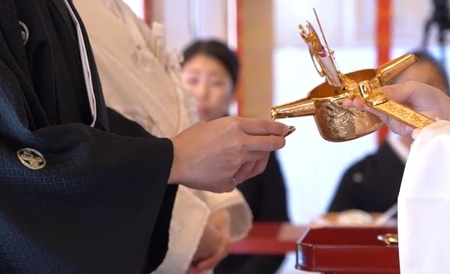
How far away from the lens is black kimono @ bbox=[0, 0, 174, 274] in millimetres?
673

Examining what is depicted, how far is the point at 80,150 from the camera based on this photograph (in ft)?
2.28

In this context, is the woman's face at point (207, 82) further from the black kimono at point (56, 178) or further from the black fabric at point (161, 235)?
the black kimono at point (56, 178)

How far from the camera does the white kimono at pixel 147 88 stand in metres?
0.97

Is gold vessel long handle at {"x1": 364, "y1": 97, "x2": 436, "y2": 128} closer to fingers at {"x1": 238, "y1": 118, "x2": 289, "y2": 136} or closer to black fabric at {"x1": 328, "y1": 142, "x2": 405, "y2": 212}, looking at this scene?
fingers at {"x1": 238, "y1": 118, "x2": 289, "y2": 136}

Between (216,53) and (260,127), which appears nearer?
(260,127)

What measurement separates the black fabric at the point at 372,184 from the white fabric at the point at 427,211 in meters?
1.33

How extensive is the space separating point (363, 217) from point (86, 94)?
1017mm

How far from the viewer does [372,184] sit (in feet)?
6.62

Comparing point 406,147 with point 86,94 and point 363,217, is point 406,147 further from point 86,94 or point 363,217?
point 86,94

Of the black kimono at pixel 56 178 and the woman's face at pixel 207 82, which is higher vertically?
the black kimono at pixel 56 178

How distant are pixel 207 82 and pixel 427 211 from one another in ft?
4.98

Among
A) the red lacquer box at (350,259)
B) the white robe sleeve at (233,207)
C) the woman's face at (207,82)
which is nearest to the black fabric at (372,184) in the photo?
the woman's face at (207,82)

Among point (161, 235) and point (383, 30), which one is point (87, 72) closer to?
point (161, 235)

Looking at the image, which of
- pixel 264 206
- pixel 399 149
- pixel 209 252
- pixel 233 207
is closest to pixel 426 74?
pixel 399 149
